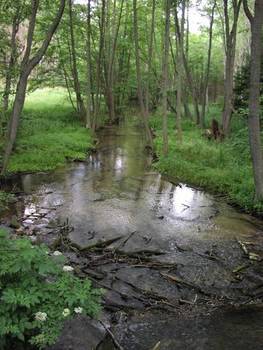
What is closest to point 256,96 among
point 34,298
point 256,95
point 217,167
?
point 256,95

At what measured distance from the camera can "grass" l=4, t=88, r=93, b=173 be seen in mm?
12867

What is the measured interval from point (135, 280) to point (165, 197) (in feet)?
15.0

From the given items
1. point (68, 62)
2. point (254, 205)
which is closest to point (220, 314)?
point (254, 205)

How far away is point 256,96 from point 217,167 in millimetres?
4026

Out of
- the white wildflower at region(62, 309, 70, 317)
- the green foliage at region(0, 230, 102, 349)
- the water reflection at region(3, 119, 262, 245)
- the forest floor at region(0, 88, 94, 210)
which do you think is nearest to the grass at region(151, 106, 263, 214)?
the water reflection at region(3, 119, 262, 245)

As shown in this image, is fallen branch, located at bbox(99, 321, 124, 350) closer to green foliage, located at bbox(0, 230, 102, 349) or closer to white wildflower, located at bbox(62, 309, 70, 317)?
green foliage, located at bbox(0, 230, 102, 349)

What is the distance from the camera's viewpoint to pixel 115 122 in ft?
82.1

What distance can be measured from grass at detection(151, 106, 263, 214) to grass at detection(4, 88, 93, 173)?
11.5 feet

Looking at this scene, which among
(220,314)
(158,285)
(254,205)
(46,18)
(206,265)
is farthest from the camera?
(46,18)

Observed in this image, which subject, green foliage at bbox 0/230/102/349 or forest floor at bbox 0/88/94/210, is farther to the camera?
forest floor at bbox 0/88/94/210

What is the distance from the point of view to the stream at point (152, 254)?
4801 millimetres

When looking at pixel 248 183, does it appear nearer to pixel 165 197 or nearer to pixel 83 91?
pixel 165 197

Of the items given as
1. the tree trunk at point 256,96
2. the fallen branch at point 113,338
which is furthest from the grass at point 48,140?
the fallen branch at point 113,338

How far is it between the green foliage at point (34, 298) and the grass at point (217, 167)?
245 inches
